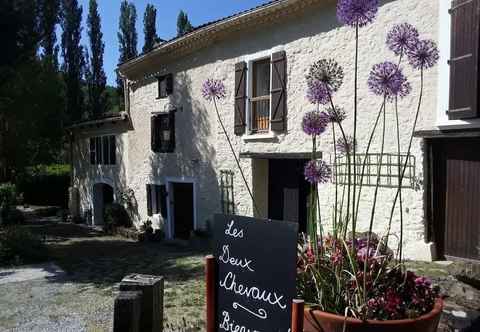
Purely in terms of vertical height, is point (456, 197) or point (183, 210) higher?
point (456, 197)

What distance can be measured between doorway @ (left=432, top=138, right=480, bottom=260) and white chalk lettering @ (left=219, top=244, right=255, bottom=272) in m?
5.48

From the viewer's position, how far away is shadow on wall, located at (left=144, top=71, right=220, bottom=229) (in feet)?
39.3

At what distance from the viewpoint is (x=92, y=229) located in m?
18.2

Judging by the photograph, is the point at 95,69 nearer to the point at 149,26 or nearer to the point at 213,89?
the point at 149,26

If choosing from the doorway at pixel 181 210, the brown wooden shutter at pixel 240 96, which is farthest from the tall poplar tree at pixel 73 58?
the brown wooden shutter at pixel 240 96

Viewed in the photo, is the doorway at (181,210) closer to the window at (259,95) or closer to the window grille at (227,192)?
the window grille at (227,192)

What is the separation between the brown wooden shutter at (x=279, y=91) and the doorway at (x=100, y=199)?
1160cm

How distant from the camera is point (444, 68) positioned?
6688 mm

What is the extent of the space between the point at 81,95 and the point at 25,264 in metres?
16.1

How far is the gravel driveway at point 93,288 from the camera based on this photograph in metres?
5.48

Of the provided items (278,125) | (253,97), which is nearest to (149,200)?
(253,97)

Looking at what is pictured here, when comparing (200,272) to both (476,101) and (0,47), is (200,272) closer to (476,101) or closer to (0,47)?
(476,101)

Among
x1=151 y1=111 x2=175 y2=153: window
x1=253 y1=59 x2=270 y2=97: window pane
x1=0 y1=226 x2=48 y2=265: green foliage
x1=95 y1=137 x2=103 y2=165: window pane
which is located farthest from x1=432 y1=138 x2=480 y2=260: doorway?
x1=95 y1=137 x2=103 y2=165: window pane

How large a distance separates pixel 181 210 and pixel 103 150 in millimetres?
5850
